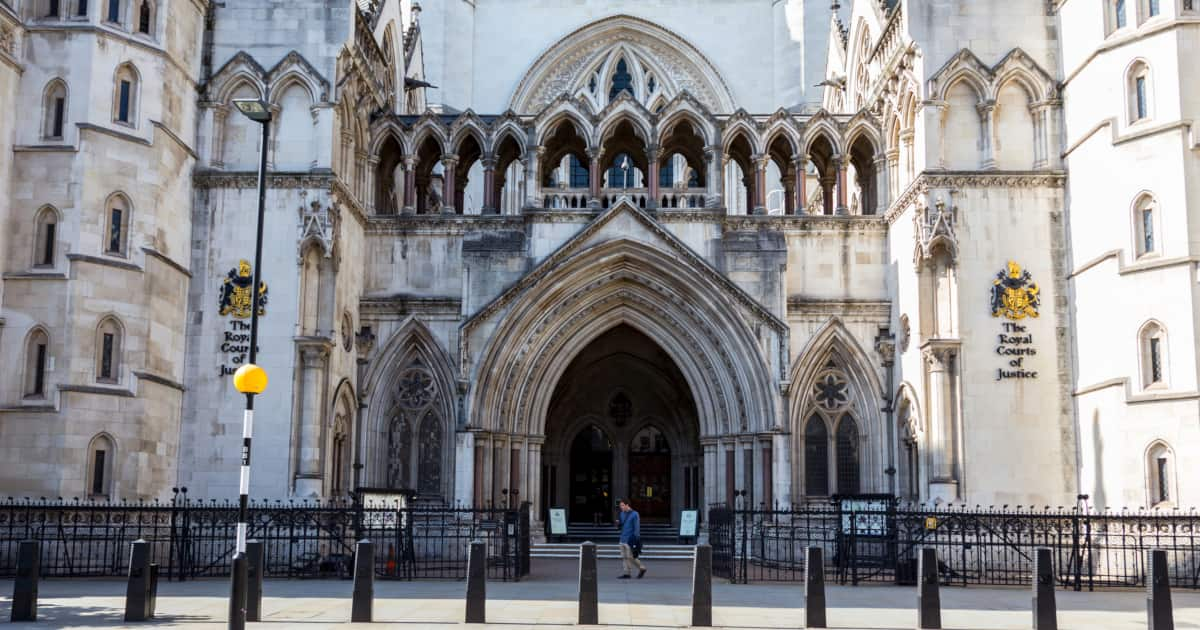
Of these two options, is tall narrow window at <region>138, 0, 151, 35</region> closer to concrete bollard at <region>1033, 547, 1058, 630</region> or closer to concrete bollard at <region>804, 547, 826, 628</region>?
concrete bollard at <region>804, 547, 826, 628</region>

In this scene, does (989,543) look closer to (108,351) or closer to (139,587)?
(139,587)

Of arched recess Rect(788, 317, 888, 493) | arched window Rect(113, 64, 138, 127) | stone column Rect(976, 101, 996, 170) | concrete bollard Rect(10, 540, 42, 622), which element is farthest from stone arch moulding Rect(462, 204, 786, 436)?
concrete bollard Rect(10, 540, 42, 622)

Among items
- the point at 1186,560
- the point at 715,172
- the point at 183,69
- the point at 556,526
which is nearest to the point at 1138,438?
the point at 1186,560

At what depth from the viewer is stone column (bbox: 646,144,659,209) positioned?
31094mm

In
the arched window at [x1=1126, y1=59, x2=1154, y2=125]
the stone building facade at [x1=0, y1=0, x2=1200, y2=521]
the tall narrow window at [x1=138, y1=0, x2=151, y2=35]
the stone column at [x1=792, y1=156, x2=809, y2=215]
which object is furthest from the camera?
the stone column at [x1=792, y1=156, x2=809, y2=215]

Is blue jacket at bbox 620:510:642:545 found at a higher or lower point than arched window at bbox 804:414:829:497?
lower

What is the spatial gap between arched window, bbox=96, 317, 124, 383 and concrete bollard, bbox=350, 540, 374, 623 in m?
11.5

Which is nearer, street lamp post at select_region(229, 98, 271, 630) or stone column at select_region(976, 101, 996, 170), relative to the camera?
street lamp post at select_region(229, 98, 271, 630)

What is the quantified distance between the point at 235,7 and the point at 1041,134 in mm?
19215

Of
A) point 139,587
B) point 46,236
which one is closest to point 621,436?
point 46,236

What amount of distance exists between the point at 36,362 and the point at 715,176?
53.5 feet

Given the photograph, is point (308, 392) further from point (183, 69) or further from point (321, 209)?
point (183, 69)

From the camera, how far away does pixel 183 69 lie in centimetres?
2803

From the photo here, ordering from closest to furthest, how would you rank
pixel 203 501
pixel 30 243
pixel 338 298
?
pixel 30 243 → pixel 203 501 → pixel 338 298
